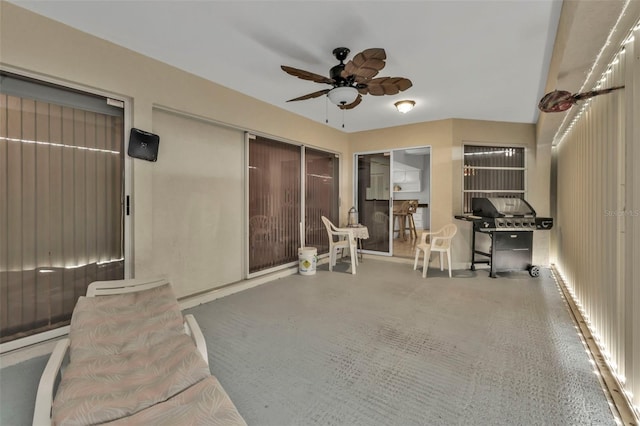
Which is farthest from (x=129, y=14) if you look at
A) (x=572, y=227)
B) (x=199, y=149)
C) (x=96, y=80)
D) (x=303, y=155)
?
(x=572, y=227)

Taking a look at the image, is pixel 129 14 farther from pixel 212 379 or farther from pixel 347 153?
pixel 347 153

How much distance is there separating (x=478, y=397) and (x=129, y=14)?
12.7 feet

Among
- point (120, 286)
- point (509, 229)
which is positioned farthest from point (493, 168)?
point (120, 286)

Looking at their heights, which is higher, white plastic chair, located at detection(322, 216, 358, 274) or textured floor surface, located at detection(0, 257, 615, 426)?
white plastic chair, located at detection(322, 216, 358, 274)

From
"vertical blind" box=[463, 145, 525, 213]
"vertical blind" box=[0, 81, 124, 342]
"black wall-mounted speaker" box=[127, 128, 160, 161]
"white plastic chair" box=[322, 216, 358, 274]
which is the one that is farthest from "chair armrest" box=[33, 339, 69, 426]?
"vertical blind" box=[463, 145, 525, 213]

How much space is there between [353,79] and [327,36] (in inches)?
17.6

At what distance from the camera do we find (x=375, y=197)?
6191 mm

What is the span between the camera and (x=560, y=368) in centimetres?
212

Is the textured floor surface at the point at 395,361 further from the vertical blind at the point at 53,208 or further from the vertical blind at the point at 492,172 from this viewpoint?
the vertical blind at the point at 492,172

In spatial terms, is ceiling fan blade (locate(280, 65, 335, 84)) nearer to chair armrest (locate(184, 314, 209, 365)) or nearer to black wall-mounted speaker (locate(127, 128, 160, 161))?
black wall-mounted speaker (locate(127, 128, 160, 161))

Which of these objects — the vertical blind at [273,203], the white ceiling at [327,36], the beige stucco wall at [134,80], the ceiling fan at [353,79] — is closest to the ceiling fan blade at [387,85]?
the ceiling fan at [353,79]

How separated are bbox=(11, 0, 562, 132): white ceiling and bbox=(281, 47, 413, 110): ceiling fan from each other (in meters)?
0.26

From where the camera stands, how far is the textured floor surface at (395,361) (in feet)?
5.57

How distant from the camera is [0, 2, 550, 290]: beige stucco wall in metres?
2.33
